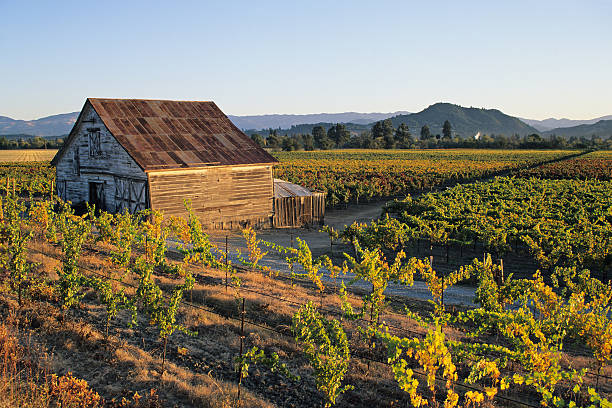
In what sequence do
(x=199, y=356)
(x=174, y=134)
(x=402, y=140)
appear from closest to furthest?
(x=199, y=356) → (x=174, y=134) → (x=402, y=140)

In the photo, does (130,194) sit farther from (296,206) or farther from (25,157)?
(25,157)

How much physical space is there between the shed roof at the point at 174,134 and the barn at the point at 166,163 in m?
0.05

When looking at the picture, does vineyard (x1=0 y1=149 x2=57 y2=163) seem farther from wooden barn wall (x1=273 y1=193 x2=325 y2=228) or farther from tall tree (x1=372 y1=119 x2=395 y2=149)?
tall tree (x1=372 y1=119 x2=395 y2=149)

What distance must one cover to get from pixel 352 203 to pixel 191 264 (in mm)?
27720

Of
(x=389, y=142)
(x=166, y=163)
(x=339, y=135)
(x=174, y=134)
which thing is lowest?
(x=166, y=163)

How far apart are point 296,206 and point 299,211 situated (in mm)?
463

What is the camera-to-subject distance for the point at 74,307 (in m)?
11.9

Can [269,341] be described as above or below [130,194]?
below

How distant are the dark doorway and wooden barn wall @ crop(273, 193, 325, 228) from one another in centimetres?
1061

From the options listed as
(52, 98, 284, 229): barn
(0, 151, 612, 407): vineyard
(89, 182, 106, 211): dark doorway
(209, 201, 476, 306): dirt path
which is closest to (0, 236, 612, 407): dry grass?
(0, 151, 612, 407): vineyard

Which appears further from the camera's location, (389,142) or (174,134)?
(389,142)

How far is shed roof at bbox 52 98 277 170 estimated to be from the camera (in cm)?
2588

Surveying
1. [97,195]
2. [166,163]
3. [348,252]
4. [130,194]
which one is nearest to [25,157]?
[97,195]

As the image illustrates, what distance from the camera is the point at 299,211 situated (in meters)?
31.9
